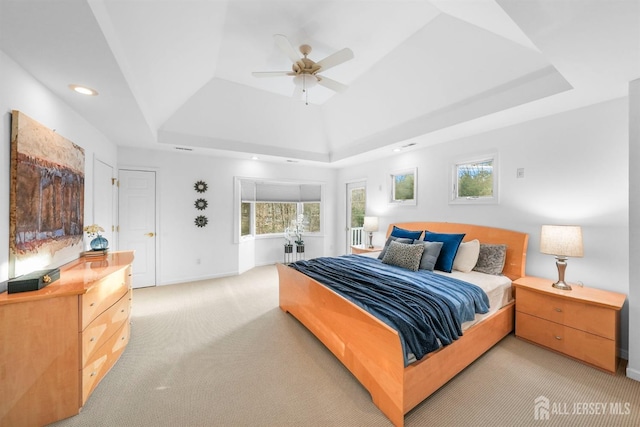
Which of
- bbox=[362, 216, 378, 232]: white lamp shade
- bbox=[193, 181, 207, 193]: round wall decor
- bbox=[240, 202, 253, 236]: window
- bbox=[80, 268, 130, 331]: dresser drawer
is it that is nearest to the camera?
bbox=[80, 268, 130, 331]: dresser drawer

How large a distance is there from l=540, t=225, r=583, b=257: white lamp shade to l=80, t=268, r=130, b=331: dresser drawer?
3956mm

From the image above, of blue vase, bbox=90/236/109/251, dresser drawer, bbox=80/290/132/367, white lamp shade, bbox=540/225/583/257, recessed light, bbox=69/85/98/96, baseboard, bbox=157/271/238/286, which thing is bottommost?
baseboard, bbox=157/271/238/286

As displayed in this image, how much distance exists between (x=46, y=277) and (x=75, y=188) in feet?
4.07

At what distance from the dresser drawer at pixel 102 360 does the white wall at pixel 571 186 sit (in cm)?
430

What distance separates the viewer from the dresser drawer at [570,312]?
2117 millimetres

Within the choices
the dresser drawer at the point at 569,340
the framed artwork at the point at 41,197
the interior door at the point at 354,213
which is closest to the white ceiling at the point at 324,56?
the framed artwork at the point at 41,197

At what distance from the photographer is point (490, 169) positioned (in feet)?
11.3

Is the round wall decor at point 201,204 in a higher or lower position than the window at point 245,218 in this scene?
higher

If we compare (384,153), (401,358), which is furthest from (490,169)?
(401,358)

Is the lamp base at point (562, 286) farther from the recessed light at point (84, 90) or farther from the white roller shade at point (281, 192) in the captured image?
the recessed light at point (84, 90)

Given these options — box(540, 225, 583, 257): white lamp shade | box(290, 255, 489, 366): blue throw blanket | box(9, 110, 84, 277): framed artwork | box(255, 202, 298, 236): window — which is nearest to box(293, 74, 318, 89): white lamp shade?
box(290, 255, 489, 366): blue throw blanket

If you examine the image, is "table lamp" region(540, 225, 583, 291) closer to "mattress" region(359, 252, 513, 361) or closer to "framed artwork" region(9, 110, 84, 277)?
"mattress" region(359, 252, 513, 361)

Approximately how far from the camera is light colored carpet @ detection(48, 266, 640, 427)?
1.69 m

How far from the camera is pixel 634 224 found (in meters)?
2.05
